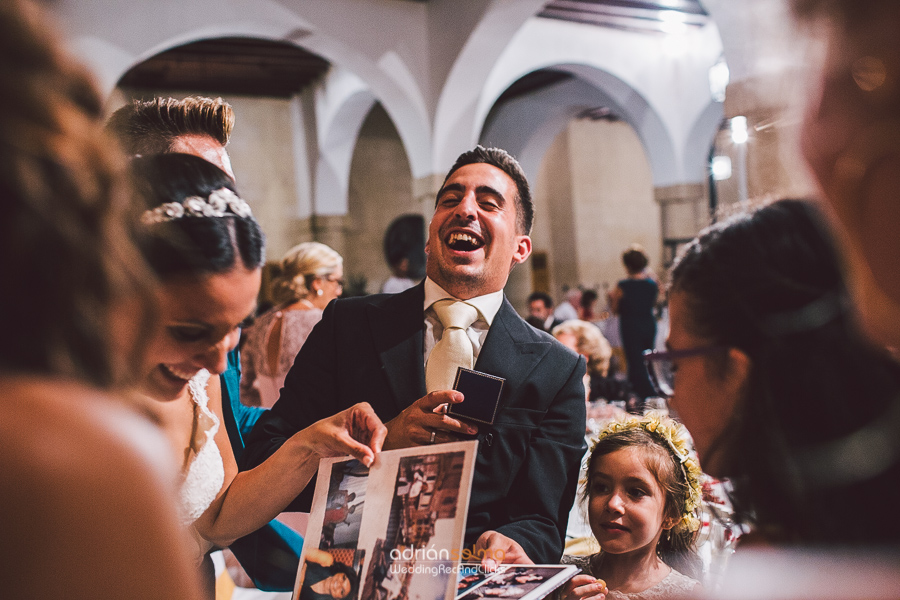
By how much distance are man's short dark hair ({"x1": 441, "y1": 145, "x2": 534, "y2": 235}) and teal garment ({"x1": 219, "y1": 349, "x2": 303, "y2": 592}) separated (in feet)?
2.87

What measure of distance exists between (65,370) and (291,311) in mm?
3619

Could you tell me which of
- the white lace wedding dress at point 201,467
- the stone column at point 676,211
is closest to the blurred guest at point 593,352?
the white lace wedding dress at point 201,467

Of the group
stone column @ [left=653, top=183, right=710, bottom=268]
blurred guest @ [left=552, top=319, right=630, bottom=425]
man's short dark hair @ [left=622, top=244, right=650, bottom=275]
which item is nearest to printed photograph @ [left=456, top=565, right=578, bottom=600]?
blurred guest @ [left=552, top=319, right=630, bottom=425]

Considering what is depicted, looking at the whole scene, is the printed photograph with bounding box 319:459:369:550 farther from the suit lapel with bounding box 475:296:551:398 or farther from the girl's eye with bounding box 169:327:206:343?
the suit lapel with bounding box 475:296:551:398

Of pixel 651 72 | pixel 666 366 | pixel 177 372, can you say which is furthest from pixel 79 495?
pixel 651 72

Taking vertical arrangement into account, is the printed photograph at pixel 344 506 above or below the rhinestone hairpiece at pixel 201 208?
below

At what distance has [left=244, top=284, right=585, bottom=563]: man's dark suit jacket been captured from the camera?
5.82 feet

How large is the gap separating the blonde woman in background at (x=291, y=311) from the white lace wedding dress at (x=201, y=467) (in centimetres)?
221

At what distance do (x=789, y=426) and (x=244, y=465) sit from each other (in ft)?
4.44

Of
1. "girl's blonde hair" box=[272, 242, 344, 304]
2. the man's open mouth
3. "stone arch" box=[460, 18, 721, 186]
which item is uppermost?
"stone arch" box=[460, 18, 721, 186]

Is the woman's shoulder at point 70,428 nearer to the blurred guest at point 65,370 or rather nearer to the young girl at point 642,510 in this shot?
the blurred guest at point 65,370

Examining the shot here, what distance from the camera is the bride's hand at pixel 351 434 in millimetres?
1286

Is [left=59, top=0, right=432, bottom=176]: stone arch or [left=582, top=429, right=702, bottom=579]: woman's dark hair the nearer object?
[left=582, top=429, right=702, bottom=579]: woman's dark hair

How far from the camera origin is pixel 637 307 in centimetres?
772
